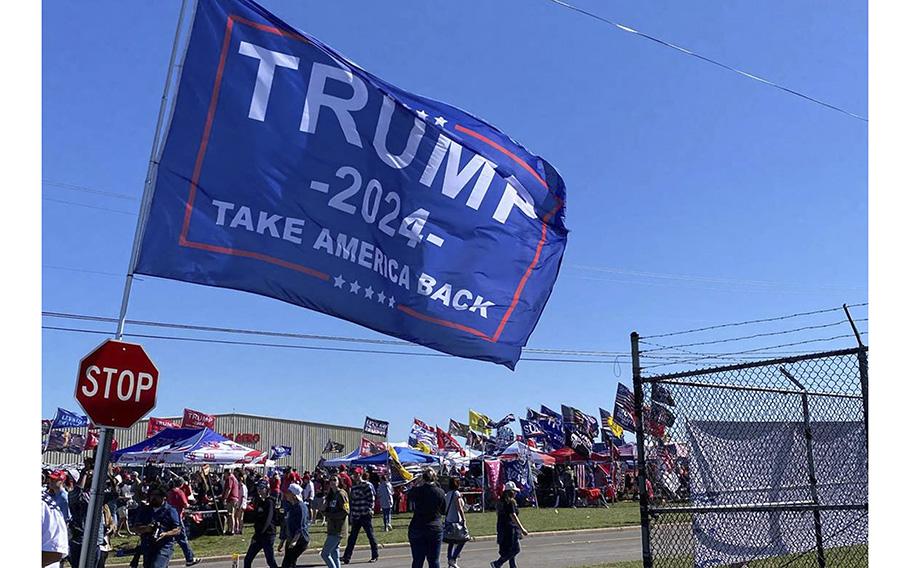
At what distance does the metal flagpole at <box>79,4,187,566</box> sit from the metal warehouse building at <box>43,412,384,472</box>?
61.7 meters

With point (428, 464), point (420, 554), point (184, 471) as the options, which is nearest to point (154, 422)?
point (184, 471)

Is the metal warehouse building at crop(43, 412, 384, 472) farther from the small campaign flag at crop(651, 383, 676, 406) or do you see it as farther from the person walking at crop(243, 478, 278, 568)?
the small campaign flag at crop(651, 383, 676, 406)

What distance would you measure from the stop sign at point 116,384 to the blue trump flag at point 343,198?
1.99ft

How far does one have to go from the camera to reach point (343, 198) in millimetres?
6730

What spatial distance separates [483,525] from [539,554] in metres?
8.70

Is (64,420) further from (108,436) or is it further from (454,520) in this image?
(108,436)

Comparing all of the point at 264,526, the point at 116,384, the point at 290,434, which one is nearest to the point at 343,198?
the point at 116,384

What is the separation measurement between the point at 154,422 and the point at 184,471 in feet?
37.8

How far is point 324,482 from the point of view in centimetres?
3081

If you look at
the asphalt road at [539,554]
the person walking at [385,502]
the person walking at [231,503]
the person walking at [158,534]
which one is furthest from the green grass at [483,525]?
the person walking at [158,534]

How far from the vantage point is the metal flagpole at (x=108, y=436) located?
5.24m

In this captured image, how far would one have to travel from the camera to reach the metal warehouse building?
67.4m

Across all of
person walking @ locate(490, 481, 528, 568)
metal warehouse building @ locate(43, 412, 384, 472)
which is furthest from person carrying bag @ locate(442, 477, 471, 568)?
metal warehouse building @ locate(43, 412, 384, 472)

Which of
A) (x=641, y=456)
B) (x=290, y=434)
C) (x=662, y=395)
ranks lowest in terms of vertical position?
(x=290, y=434)
